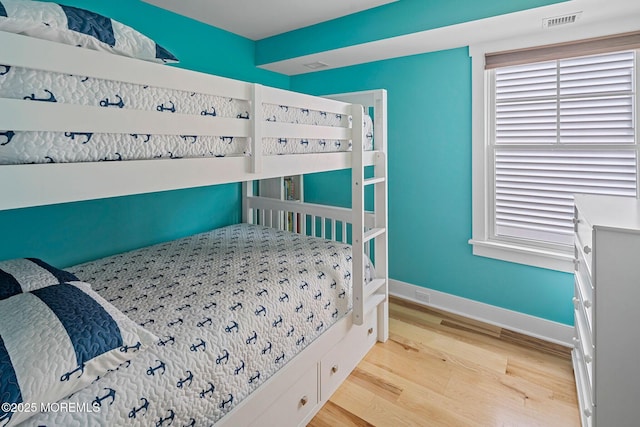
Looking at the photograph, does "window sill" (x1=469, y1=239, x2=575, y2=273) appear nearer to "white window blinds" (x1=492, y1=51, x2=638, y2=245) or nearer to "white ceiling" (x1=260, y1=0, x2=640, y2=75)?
"white window blinds" (x1=492, y1=51, x2=638, y2=245)

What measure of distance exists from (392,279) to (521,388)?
1.39 metres

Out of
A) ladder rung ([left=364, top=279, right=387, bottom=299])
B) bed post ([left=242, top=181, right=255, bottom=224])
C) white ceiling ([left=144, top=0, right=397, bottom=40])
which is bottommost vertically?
ladder rung ([left=364, top=279, right=387, bottom=299])

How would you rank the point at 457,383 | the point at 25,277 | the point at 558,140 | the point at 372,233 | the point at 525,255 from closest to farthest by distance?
1. the point at 25,277
2. the point at 457,383
3. the point at 372,233
4. the point at 558,140
5. the point at 525,255

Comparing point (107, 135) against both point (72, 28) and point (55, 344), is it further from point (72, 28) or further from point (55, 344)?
point (55, 344)

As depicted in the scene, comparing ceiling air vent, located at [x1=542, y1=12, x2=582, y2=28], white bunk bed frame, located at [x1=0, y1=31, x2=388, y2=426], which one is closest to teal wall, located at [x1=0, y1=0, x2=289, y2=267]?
white bunk bed frame, located at [x1=0, y1=31, x2=388, y2=426]

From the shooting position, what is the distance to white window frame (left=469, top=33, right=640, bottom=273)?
241cm

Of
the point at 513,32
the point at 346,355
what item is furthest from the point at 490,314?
the point at 513,32

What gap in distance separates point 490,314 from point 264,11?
2.96 metres

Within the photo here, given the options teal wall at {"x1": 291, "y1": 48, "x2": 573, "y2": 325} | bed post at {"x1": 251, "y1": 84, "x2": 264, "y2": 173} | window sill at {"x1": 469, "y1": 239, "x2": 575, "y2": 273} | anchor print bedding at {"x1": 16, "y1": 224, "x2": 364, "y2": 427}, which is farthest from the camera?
teal wall at {"x1": 291, "y1": 48, "x2": 573, "y2": 325}

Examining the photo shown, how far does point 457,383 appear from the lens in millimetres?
2002

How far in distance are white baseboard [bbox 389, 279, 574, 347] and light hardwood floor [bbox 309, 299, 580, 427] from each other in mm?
76

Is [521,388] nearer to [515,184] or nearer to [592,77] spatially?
[515,184]

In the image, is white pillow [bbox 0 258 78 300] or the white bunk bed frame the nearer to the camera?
the white bunk bed frame

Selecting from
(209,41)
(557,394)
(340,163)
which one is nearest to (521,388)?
(557,394)
